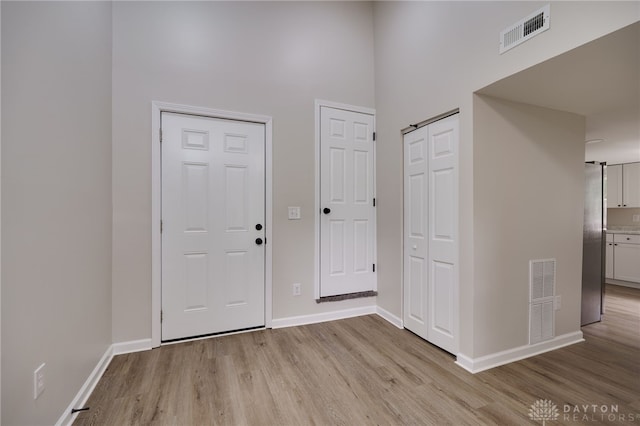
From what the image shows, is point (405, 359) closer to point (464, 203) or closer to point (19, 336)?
point (464, 203)

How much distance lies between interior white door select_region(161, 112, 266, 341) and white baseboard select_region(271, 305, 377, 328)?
0.67 ft

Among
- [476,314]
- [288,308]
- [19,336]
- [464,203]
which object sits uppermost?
[464,203]

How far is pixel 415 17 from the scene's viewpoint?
2643mm

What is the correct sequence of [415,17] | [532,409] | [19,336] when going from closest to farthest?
[19,336], [532,409], [415,17]

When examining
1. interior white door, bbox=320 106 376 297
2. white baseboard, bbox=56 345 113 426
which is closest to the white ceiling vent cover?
interior white door, bbox=320 106 376 297

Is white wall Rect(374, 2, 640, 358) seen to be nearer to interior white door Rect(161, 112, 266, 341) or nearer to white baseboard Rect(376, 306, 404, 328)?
white baseboard Rect(376, 306, 404, 328)

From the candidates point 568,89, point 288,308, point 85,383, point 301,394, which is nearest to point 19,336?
point 85,383

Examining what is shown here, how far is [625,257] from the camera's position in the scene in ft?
14.4

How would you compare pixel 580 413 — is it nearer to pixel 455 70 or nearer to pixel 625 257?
pixel 455 70

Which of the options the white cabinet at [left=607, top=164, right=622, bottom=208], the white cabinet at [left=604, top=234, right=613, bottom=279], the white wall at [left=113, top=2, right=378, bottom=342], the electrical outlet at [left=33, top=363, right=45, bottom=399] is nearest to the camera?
the electrical outlet at [left=33, top=363, right=45, bottom=399]

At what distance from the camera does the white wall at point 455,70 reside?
1529 millimetres

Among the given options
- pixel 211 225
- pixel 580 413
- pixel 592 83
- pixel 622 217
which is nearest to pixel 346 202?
pixel 211 225

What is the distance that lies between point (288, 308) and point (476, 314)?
5.68 feet

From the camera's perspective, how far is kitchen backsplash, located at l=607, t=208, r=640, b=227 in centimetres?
519
